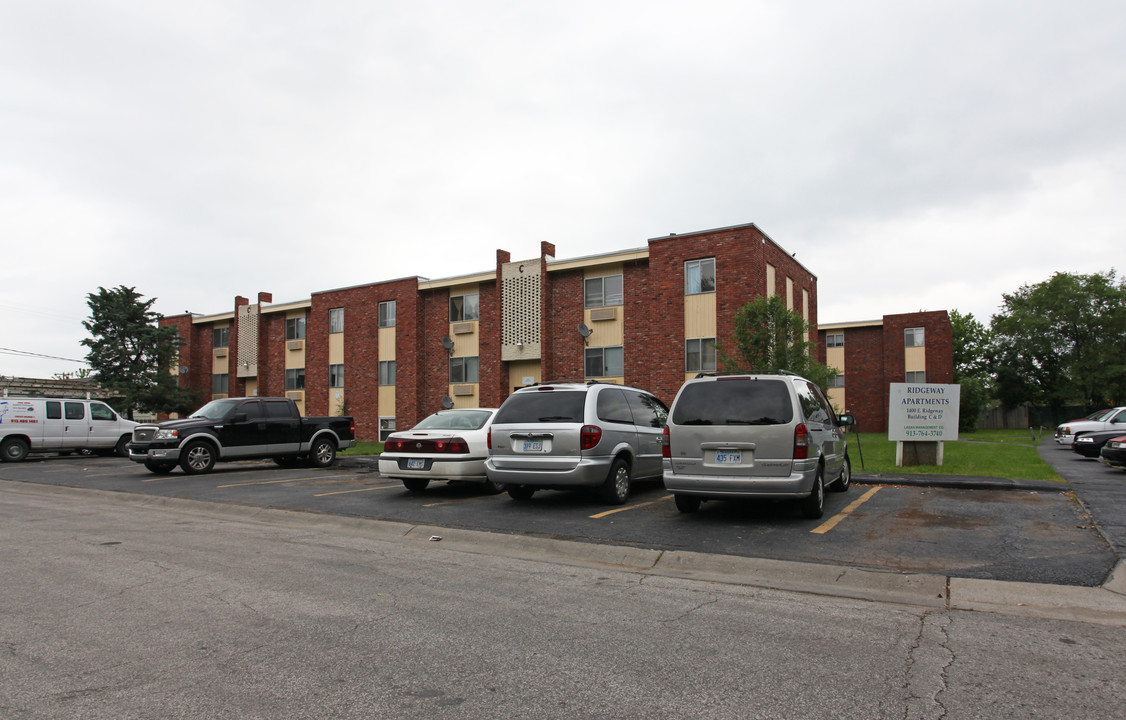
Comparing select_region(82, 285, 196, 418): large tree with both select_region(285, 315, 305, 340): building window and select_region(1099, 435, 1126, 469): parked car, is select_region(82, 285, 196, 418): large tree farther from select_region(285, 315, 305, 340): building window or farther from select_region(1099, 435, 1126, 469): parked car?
select_region(1099, 435, 1126, 469): parked car

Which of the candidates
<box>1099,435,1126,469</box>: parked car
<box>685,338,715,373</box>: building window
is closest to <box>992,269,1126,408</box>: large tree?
<box>685,338,715,373</box>: building window

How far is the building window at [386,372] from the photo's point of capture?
33594mm

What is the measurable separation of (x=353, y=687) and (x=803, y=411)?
6.46 meters

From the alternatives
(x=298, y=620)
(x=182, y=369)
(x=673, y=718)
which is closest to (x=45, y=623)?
(x=298, y=620)

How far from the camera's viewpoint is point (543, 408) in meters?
10.3

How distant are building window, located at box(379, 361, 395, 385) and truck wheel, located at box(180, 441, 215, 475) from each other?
55.8ft

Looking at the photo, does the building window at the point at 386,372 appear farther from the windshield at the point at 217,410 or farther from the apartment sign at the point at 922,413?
the apartment sign at the point at 922,413

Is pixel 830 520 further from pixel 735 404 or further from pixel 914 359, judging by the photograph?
pixel 914 359

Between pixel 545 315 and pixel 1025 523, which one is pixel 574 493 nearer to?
pixel 1025 523

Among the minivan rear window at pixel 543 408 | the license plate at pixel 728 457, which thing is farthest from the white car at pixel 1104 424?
the minivan rear window at pixel 543 408

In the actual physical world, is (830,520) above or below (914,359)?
below

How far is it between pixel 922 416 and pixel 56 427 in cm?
2436

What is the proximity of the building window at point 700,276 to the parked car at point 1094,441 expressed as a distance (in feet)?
38.0

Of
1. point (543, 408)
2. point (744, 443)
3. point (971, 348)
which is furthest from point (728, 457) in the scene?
point (971, 348)
